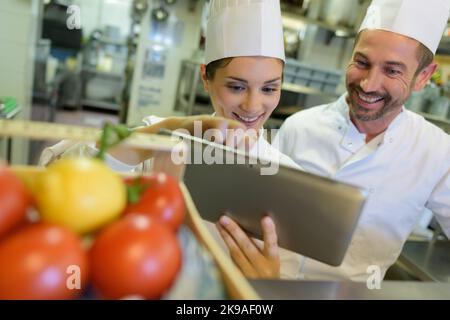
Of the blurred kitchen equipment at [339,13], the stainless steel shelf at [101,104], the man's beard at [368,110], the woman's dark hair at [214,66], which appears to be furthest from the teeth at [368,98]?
the stainless steel shelf at [101,104]

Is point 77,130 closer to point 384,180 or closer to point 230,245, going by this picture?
point 230,245

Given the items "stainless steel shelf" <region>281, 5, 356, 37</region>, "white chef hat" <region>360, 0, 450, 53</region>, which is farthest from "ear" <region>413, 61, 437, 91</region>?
"stainless steel shelf" <region>281, 5, 356, 37</region>

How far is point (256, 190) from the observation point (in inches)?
24.3

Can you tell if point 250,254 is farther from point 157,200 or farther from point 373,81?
point 373,81

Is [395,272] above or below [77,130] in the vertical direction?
below

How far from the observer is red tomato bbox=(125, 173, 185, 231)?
38cm

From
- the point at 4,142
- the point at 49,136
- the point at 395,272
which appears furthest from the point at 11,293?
the point at 4,142

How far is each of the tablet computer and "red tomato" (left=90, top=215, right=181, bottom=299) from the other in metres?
0.28

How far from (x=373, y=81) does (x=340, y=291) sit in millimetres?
938

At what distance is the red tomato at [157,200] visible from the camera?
384 mm

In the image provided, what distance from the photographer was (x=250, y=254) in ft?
2.56

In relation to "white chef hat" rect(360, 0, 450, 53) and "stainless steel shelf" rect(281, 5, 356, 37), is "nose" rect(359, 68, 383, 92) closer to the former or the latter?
"white chef hat" rect(360, 0, 450, 53)

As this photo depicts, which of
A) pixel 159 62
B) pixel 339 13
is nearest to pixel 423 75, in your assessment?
pixel 339 13
